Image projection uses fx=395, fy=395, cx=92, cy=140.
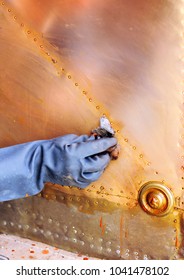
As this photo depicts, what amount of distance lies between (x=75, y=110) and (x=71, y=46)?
0.46 metres

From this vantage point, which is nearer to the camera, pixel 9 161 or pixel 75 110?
pixel 9 161

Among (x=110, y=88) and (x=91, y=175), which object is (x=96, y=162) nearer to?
(x=91, y=175)

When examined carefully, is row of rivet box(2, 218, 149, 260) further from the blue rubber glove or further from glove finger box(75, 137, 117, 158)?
glove finger box(75, 137, 117, 158)

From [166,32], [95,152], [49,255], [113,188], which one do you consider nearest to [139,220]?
[113,188]

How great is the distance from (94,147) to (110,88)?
470 mm

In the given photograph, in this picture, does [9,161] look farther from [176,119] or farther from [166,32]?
[166,32]

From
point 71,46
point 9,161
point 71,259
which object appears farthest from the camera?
point 71,259

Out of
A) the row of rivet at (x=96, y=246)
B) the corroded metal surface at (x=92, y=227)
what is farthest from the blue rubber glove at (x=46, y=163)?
the row of rivet at (x=96, y=246)

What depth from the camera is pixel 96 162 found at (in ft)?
8.53

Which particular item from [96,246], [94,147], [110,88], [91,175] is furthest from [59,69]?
[96,246]

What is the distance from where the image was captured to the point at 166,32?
2523mm

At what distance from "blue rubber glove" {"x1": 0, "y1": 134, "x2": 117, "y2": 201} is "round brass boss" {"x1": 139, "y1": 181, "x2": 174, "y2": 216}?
38cm

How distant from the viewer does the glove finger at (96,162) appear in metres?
2.56

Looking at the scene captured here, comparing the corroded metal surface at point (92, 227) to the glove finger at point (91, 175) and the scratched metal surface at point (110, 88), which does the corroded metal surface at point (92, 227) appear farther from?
the glove finger at point (91, 175)
